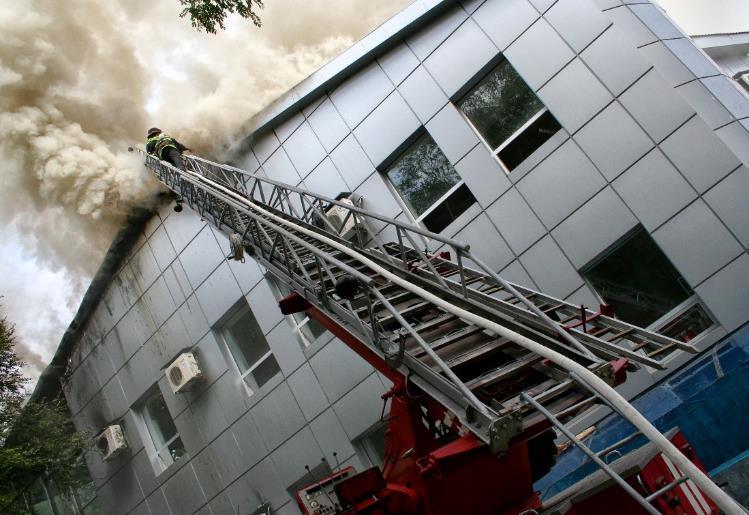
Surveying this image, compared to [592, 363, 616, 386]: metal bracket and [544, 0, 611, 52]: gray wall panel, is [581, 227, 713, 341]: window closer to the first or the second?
[544, 0, 611, 52]: gray wall panel

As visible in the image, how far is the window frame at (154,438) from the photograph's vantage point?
13766 millimetres

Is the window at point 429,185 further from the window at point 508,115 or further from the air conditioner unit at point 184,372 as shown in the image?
the air conditioner unit at point 184,372

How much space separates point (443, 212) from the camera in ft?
31.7

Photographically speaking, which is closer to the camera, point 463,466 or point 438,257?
point 463,466

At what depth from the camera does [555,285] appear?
26.6ft

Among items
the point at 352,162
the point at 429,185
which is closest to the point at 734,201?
the point at 429,185

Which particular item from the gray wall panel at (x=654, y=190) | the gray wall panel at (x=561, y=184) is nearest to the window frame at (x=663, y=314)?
the gray wall panel at (x=654, y=190)

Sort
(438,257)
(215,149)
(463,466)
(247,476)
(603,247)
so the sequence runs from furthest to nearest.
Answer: (215,149) → (247,476) → (603,247) → (438,257) → (463,466)

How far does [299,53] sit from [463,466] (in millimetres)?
11578

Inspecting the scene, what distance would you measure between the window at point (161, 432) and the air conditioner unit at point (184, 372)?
181 cm

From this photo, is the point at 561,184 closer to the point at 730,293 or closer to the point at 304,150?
the point at 730,293

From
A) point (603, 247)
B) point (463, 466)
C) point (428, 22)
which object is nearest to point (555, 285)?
point (603, 247)

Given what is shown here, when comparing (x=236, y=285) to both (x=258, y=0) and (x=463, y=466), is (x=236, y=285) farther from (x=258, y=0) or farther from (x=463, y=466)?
(x=463, y=466)

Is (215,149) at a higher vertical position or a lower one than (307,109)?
higher
